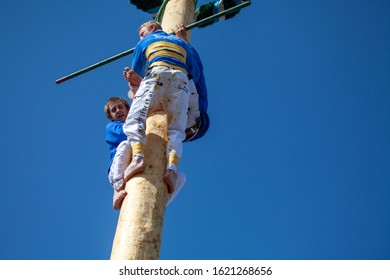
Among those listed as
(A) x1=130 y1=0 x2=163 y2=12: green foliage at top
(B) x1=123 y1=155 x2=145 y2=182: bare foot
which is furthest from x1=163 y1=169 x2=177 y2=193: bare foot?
(A) x1=130 y1=0 x2=163 y2=12: green foliage at top

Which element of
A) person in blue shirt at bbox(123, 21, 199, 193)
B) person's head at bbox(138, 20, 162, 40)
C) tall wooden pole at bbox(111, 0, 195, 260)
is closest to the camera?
tall wooden pole at bbox(111, 0, 195, 260)

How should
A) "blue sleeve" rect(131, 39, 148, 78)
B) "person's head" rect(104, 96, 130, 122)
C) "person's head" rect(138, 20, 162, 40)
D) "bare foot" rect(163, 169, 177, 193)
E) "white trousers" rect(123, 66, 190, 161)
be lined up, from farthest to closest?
"person's head" rect(138, 20, 162, 40)
"person's head" rect(104, 96, 130, 122)
"blue sleeve" rect(131, 39, 148, 78)
"white trousers" rect(123, 66, 190, 161)
"bare foot" rect(163, 169, 177, 193)

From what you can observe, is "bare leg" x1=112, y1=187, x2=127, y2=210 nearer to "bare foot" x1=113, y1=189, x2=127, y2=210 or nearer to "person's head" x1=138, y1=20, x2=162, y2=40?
"bare foot" x1=113, y1=189, x2=127, y2=210

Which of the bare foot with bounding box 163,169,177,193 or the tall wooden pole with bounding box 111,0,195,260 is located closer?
the tall wooden pole with bounding box 111,0,195,260

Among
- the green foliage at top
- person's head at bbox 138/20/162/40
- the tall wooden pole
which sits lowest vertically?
the tall wooden pole

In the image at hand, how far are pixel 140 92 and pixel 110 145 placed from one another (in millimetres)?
588

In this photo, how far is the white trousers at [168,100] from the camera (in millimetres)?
3883

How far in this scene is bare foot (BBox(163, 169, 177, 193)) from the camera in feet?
11.6

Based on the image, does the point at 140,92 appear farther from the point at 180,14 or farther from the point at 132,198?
the point at 180,14

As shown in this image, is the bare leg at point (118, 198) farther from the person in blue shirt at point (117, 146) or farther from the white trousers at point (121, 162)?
the white trousers at point (121, 162)

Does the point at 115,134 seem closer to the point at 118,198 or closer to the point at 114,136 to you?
the point at 114,136

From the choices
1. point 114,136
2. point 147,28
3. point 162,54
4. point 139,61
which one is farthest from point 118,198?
point 147,28

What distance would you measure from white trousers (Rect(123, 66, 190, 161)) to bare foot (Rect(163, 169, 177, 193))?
0.23 metres
